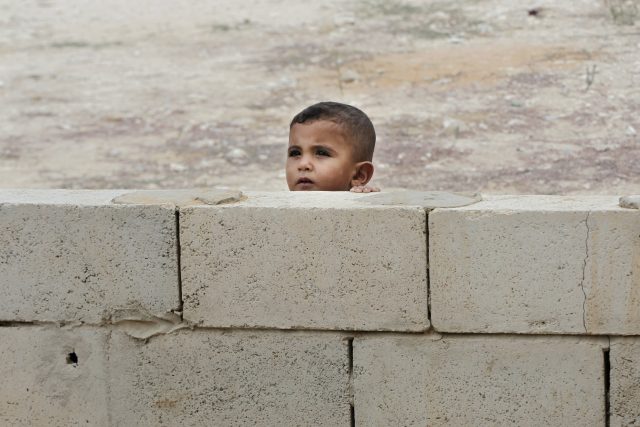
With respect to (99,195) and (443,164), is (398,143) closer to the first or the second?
(443,164)

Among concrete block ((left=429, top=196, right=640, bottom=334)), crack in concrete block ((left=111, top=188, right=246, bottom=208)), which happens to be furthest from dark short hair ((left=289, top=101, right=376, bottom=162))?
concrete block ((left=429, top=196, right=640, bottom=334))

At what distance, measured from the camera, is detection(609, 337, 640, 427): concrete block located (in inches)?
158

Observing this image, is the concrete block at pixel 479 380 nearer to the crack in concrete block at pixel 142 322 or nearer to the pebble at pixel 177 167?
A: the crack in concrete block at pixel 142 322

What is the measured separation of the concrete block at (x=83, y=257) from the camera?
4.18 m

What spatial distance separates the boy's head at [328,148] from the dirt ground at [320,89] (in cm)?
387

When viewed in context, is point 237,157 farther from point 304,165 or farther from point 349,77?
point 304,165

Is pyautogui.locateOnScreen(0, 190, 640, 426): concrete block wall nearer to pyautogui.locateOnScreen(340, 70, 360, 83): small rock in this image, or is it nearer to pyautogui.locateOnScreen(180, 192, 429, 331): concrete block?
pyautogui.locateOnScreen(180, 192, 429, 331): concrete block

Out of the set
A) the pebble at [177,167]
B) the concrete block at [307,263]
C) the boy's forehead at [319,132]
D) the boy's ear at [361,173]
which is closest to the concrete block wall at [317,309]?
the concrete block at [307,263]

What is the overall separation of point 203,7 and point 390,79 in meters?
4.93

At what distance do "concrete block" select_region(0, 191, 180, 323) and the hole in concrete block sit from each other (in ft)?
0.45

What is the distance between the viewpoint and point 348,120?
548 centimetres

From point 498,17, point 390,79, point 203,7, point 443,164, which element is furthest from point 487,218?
point 203,7

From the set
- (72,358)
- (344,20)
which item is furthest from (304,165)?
(344,20)

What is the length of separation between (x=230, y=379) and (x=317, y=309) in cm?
44
